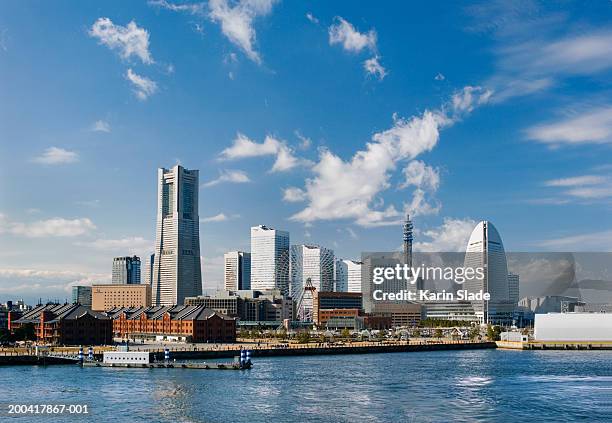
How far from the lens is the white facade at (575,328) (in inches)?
4931

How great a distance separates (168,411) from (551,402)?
24.9 m

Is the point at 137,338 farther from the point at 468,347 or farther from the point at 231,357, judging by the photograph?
the point at 468,347

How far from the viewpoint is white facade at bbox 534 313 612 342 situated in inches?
4931

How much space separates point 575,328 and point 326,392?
270ft

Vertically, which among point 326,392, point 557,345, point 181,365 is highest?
point 181,365

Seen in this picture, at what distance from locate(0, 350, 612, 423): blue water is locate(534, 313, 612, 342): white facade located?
4471cm

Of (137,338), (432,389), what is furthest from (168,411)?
(137,338)

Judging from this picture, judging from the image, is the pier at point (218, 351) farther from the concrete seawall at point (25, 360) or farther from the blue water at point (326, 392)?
the blue water at point (326, 392)

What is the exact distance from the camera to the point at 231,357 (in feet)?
295

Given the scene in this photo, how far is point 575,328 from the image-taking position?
414ft

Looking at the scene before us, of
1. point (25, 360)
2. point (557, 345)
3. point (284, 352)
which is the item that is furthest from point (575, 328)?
point (25, 360)

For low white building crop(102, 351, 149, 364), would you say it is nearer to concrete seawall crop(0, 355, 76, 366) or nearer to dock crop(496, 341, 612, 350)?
concrete seawall crop(0, 355, 76, 366)

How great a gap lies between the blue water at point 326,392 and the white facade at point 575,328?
147 feet

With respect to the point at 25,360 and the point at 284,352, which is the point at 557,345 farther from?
Answer: the point at 25,360
